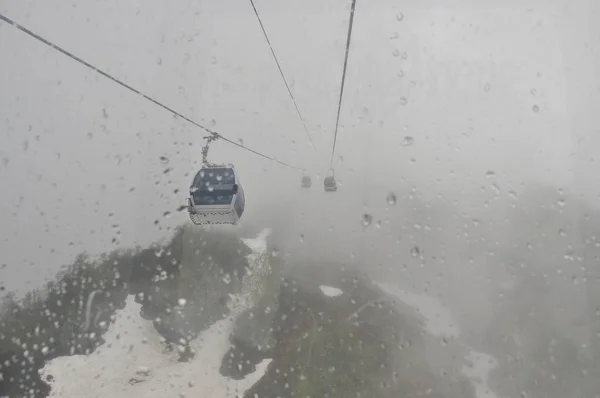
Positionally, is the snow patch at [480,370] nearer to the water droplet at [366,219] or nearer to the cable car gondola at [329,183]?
the water droplet at [366,219]

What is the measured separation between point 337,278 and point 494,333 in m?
4.87

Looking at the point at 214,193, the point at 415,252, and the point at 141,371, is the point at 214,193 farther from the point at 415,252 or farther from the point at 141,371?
the point at 415,252

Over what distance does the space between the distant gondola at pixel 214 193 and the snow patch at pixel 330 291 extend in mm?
7197

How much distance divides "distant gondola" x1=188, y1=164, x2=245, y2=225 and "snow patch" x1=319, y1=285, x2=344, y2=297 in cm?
720

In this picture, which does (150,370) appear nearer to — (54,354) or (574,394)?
(54,354)

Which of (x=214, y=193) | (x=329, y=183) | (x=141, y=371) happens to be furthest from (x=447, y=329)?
(x=214, y=193)

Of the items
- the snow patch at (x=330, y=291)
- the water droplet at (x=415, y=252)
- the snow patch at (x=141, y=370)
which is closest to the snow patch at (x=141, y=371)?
the snow patch at (x=141, y=370)

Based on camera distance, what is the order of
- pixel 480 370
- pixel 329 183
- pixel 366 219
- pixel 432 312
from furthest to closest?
pixel 432 312 → pixel 366 219 → pixel 329 183 → pixel 480 370

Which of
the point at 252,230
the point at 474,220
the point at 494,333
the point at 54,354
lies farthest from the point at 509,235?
the point at 54,354

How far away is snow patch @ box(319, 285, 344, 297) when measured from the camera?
1450 centimetres

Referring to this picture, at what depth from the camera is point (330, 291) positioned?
47.8ft

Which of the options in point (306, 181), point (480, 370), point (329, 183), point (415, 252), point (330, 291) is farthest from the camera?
point (415, 252)

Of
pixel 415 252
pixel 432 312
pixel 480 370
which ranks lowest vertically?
pixel 480 370

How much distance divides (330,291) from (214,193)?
7.77 m
